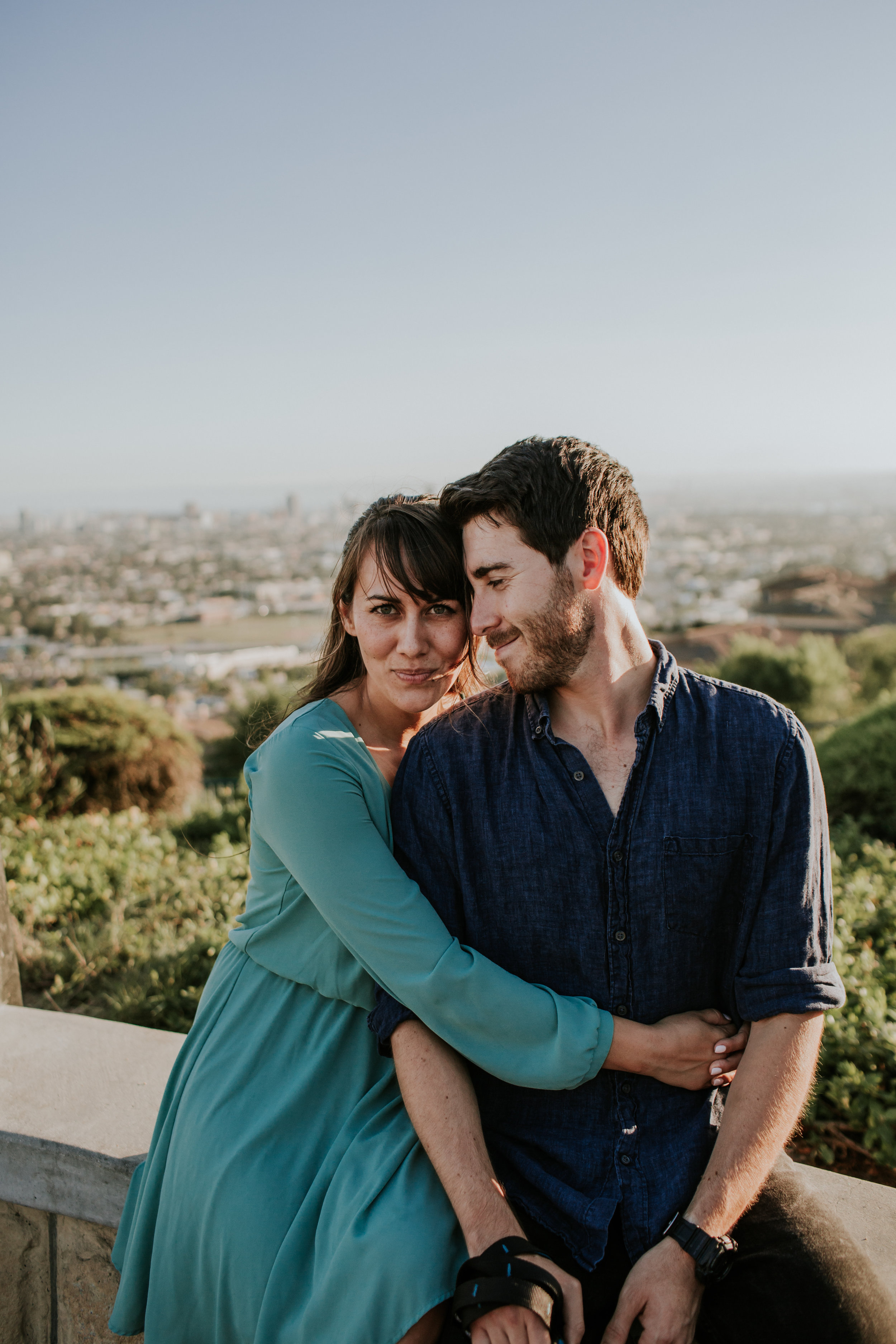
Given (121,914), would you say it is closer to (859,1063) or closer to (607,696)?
(607,696)

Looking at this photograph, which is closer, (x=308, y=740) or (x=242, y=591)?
(x=308, y=740)

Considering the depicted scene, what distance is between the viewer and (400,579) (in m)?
2.13

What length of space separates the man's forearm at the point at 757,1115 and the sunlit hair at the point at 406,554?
1.13 m

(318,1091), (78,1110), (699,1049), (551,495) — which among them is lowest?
(78,1110)

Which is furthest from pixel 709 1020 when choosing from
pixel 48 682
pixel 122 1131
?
pixel 48 682

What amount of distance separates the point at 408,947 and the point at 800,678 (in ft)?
28.9

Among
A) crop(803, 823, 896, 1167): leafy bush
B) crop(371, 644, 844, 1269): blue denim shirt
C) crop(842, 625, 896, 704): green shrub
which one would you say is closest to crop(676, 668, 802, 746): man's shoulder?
crop(371, 644, 844, 1269): blue denim shirt

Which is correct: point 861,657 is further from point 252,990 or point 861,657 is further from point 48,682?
point 252,990

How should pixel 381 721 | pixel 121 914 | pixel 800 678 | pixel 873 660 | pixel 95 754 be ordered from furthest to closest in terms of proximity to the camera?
1. pixel 873 660
2. pixel 800 678
3. pixel 95 754
4. pixel 121 914
5. pixel 381 721

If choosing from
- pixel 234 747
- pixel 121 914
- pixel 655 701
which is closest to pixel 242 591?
pixel 234 747

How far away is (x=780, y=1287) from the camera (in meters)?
1.66

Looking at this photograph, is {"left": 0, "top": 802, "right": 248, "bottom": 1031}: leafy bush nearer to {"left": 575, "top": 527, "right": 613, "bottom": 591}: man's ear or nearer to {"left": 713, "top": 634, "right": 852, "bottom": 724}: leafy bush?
{"left": 575, "top": 527, "right": 613, "bottom": 591}: man's ear

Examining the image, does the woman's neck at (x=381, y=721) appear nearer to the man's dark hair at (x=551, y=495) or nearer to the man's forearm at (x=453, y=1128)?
the man's dark hair at (x=551, y=495)

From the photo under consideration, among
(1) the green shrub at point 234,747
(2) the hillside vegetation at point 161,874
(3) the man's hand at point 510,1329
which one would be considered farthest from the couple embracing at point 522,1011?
(1) the green shrub at point 234,747
